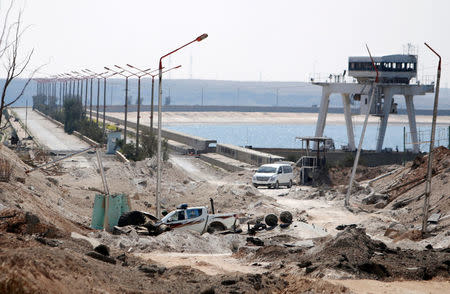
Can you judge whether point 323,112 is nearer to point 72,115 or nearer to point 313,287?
point 72,115

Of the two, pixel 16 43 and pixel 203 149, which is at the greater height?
pixel 16 43

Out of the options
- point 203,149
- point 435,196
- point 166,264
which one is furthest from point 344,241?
point 203,149

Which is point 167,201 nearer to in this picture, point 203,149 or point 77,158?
point 77,158

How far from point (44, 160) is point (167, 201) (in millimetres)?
16629

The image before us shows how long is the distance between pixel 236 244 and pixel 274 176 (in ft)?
74.3

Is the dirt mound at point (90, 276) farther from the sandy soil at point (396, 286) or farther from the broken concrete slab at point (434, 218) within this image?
the broken concrete slab at point (434, 218)

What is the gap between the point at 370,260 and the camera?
64.0ft

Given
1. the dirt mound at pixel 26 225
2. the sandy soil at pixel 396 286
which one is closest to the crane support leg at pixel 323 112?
the dirt mound at pixel 26 225

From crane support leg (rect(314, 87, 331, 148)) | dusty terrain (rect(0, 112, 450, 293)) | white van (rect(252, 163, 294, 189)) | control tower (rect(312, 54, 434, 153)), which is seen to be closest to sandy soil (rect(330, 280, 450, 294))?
dusty terrain (rect(0, 112, 450, 293))

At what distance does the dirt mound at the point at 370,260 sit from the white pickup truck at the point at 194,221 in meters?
7.12

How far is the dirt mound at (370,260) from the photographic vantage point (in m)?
18.9

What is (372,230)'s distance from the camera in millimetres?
30531

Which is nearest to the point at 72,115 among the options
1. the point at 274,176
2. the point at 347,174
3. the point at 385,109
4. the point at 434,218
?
the point at 385,109

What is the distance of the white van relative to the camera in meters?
47.9
